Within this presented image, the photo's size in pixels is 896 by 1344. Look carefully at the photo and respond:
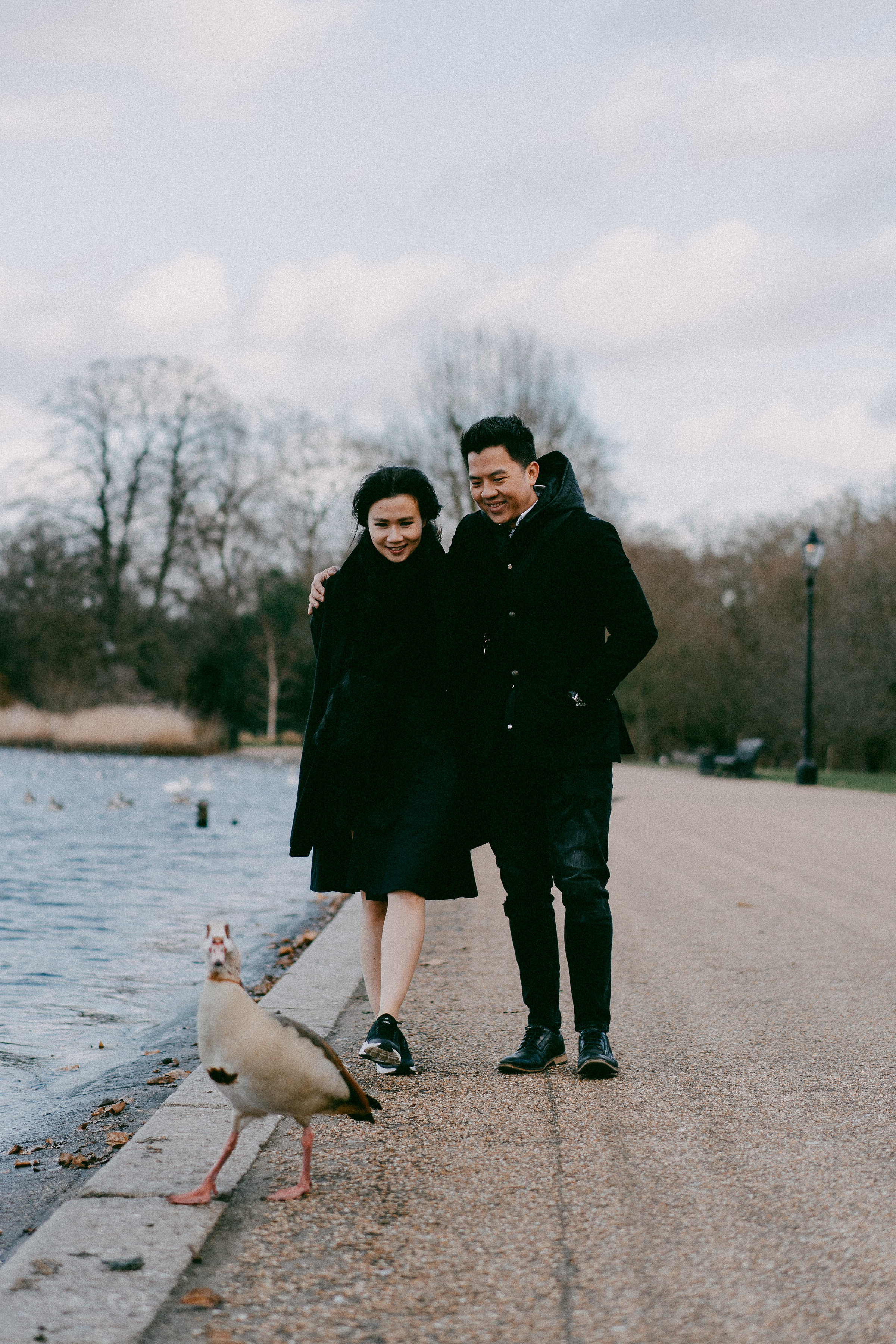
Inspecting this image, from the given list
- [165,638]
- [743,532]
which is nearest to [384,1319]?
[165,638]

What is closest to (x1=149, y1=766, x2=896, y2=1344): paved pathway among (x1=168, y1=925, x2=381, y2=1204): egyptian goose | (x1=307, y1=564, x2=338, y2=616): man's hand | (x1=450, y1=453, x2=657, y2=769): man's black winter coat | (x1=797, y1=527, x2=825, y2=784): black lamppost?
(x1=168, y1=925, x2=381, y2=1204): egyptian goose

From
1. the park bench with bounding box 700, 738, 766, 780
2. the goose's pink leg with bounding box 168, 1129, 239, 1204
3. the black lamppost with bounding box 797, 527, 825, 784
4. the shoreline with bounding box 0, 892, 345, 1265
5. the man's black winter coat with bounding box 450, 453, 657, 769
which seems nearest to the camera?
the goose's pink leg with bounding box 168, 1129, 239, 1204

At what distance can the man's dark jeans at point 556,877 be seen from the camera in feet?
13.3

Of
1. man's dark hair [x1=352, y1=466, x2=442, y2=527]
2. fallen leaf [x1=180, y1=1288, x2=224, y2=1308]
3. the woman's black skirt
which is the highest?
man's dark hair [x1=352, y1=466, x2=442, y2=527]

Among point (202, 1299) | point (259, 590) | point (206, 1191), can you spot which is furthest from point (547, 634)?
point (259, 590)

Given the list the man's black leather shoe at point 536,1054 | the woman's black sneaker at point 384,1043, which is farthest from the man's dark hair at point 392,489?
the man's black leather shoe at point 536,1054

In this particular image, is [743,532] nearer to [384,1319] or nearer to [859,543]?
[859,543]

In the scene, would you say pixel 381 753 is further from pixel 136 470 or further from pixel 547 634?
pixel 136 470

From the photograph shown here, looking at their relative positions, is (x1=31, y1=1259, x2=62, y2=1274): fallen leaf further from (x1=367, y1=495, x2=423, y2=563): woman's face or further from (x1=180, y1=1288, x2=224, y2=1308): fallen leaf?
(x1=367, y1=495, x2=423, y2=563): woman's face

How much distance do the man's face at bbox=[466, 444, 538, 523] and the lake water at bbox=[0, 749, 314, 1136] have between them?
8.44 ft

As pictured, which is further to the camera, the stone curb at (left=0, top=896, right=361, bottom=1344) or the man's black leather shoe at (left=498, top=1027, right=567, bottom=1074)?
the man's black leather shoe at (left=498, top=1027, right=567, bottom=1074)

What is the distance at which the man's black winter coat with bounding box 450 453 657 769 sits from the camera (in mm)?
4035

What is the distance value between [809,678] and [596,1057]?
21164 millimetres

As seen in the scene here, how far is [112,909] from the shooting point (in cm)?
912
